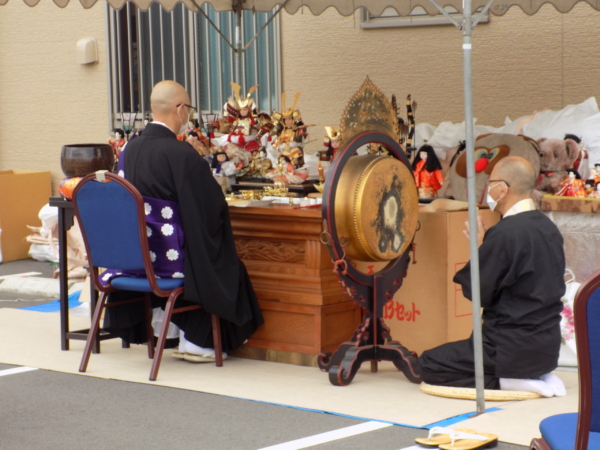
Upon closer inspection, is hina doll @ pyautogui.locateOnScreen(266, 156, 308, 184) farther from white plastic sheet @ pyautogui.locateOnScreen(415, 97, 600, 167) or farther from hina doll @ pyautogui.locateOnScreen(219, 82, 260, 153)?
white plastic sheet @ pyautogui.locateOnScreen(415, 97, 600, 167)

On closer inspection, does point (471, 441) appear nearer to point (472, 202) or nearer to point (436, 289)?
point (472, 202)

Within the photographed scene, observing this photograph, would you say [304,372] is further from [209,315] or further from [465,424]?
[465,424]

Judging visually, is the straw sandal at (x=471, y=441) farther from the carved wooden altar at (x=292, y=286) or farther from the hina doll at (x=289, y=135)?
the hina doll at (x=289, y=135)

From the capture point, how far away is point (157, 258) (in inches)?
189

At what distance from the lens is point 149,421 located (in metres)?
4.02

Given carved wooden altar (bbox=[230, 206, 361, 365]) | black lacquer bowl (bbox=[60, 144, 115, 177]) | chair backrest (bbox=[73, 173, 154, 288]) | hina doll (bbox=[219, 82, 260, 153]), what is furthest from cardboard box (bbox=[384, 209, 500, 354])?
black lacquer bowl (bbox=[60, 144, 115, 177])

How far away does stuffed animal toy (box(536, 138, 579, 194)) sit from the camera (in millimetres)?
5902

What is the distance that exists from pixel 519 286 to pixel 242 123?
232 centimetres

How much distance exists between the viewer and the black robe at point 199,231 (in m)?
4.77

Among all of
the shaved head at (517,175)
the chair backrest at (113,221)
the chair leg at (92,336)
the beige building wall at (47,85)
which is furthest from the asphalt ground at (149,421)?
the beige building wall at (47,85)

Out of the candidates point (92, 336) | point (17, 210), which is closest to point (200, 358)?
point (92, 336)

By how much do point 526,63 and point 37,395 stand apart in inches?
181

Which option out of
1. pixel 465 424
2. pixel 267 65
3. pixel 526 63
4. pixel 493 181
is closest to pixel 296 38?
pixel 267 65

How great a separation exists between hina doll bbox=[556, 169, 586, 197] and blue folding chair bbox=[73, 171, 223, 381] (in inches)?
92.1
